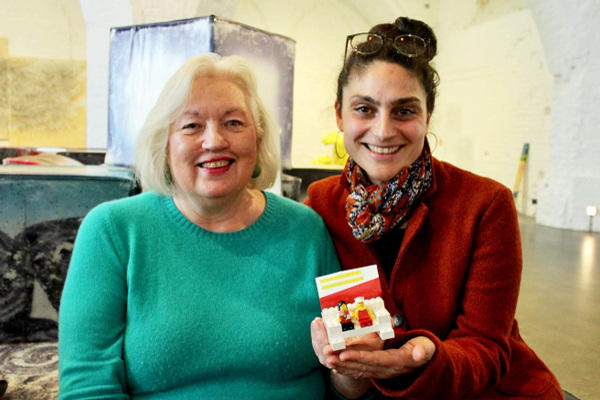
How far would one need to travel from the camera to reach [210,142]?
53.6 inches

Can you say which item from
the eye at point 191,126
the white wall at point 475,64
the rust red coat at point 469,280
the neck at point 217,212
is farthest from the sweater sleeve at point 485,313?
the white wall at point 475,64

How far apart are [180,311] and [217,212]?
29cm

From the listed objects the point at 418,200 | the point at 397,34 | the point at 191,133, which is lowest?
the point at 418,200

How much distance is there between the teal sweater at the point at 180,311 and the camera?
1.26 metres

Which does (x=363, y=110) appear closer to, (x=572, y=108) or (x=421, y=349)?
(x=421, y=349)

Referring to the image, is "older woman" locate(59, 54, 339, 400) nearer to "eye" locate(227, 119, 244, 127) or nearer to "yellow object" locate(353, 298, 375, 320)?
"eye" locate(227, 119, 244, 127)

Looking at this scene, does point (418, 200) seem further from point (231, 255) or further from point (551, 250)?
point (551, 250)

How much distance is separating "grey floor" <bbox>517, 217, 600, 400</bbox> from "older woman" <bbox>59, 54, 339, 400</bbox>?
195 centimetres

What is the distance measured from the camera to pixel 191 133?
4.58 ft

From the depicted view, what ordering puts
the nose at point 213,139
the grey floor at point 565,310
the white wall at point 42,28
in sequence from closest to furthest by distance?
1. the nose at point 213,139
2. the grey floor at point 565,310
3. the white wall at point 42,28

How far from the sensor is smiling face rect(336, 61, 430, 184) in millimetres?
1425

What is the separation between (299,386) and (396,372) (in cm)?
30

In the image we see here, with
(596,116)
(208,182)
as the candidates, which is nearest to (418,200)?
(208,182)

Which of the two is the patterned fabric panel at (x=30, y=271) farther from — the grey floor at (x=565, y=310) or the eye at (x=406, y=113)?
the grey floor at (x=565, y=310)
